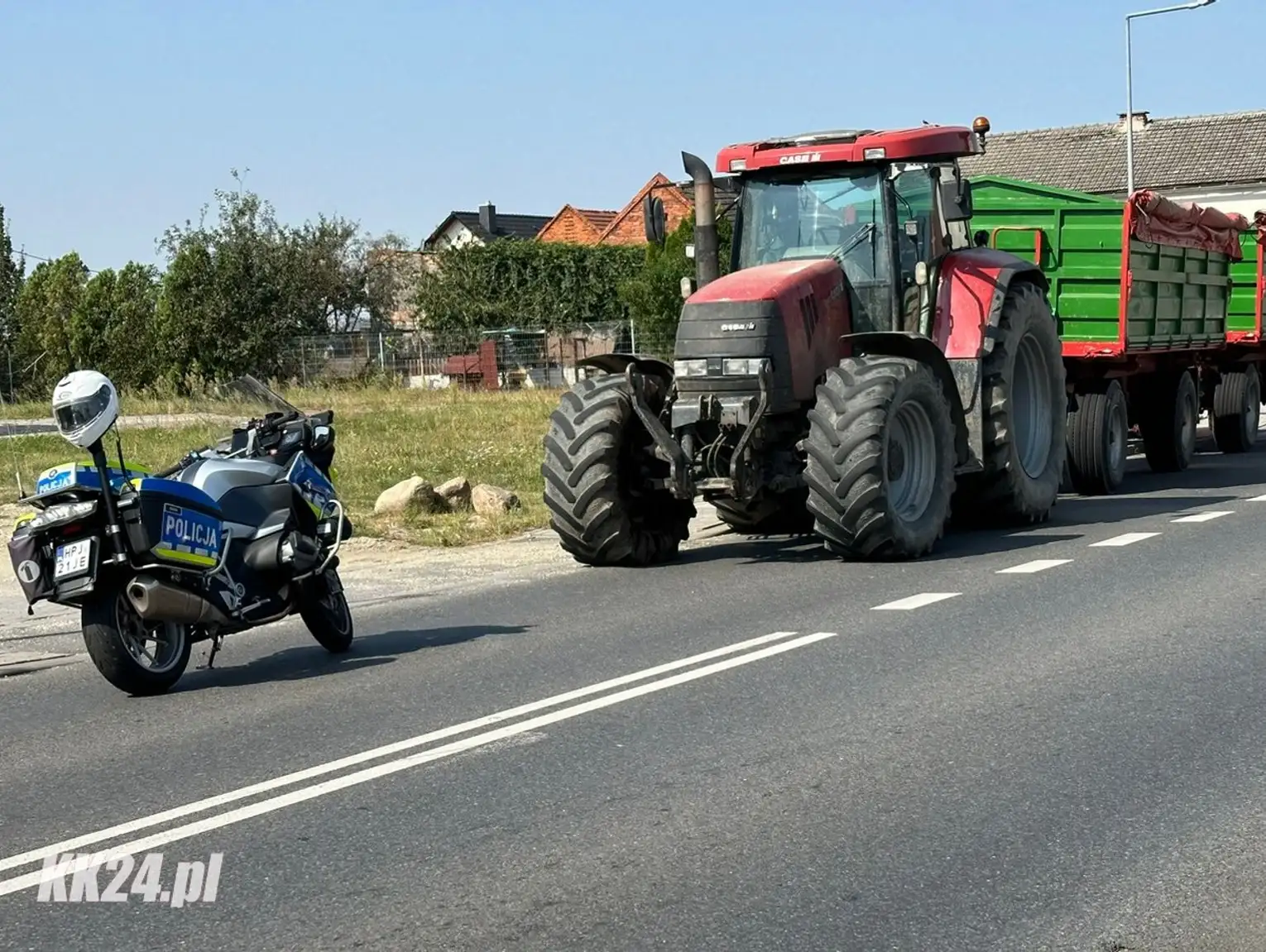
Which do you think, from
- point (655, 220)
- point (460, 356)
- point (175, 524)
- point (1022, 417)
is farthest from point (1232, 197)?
point (175, 524)

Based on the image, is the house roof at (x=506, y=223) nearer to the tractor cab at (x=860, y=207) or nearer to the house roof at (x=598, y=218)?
the house roof at (x=598, y=218)

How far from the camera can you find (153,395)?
1457 inches

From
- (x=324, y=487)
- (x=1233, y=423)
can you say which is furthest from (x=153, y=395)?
(x=324, y=487)

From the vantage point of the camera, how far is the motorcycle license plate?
27.1 ft

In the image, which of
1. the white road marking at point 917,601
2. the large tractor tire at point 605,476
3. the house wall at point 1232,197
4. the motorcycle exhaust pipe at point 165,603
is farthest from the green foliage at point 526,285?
the motorcycle exhaust pipe at point 165,603

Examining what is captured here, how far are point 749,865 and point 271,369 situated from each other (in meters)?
43.0

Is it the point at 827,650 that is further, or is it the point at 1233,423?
the point at 1233,423

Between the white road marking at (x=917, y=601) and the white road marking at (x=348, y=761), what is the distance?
1220mm

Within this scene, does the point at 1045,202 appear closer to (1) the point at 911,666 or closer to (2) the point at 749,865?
(1) the point at 911,666

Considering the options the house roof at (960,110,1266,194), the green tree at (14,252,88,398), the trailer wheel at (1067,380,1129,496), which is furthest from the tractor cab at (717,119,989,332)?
the house roof at (960,110,1266,194)

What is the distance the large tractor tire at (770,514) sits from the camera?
46.2 feet

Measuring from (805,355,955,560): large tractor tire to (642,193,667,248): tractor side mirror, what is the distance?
172 centimetres

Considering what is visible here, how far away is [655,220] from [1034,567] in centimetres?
363

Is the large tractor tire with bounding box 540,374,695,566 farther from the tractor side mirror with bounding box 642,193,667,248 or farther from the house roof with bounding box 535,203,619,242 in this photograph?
the house roof with bounding box 535,203,619,242
